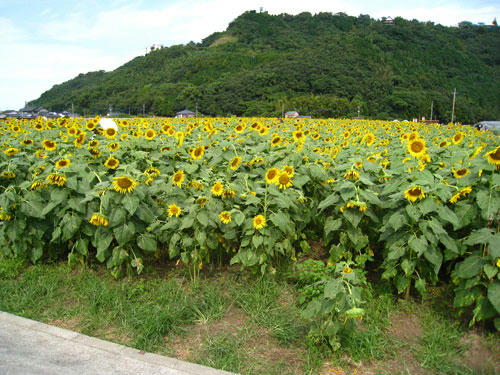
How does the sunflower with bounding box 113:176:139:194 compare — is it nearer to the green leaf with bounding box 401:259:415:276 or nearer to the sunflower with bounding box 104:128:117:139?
the sunflower with bounding box 104:128:117:139

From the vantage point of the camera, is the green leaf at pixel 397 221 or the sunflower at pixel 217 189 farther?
the sunflower at pixel 217 189

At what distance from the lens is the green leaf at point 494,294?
2.15 m

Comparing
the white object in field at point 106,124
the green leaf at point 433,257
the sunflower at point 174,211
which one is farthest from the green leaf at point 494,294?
the white object in field at point 106,124

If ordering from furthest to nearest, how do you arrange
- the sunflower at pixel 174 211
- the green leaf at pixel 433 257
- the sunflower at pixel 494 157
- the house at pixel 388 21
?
the house at pixel 388 21 < the sunflower at pixel 174 211 < the green leaf at pixel 433 257 < the sunflower at pixel 494 157

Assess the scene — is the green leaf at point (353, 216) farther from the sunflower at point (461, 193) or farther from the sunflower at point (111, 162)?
the sunflower at point (111, 162)

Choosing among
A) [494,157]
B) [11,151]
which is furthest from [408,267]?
[11,151]

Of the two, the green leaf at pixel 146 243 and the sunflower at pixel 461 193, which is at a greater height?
the sunflower at pixel 461 193

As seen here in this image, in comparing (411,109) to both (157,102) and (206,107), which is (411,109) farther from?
(157,102)

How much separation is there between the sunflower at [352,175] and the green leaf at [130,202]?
1.60 m

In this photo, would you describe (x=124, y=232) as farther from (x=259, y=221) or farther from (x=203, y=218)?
(x=259, y=221)

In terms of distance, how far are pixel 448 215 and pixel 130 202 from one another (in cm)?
219

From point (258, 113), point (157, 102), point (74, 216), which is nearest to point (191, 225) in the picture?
point (74, 216)

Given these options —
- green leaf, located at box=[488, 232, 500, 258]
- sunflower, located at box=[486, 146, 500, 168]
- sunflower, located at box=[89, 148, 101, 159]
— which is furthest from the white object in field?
green leaf, located at box=[488, 232, 500, 258]

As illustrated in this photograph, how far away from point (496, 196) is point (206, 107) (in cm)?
6438
